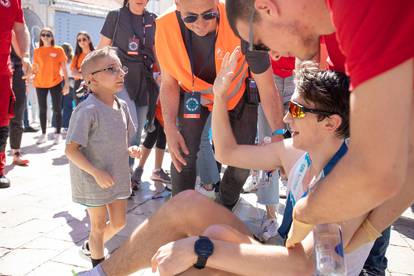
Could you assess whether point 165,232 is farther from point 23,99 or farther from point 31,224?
point 23,99

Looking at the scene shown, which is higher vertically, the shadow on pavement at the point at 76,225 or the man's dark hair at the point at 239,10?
the man's dark hair at the point at 239,10

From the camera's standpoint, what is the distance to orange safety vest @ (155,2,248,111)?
8.87 ft

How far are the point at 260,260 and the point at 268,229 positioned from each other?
1440 millimetres

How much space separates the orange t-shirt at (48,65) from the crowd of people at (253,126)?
3.08 meters

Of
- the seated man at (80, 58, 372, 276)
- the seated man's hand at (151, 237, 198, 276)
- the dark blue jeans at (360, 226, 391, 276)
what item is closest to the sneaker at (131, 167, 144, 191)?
the seated man at (80, 58, 372, 276)

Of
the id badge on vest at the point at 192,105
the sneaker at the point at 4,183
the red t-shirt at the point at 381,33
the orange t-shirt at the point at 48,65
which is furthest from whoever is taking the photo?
the orange t-shirt at the point at 48,65

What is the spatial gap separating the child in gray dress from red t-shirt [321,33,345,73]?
54.9 inches

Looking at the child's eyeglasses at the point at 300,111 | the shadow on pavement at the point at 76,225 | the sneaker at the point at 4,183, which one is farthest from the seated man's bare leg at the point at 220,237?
the sneaker at the point at 4,183

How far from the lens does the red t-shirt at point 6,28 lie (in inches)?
155

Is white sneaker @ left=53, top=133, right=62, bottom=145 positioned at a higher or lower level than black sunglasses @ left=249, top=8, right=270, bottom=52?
lower

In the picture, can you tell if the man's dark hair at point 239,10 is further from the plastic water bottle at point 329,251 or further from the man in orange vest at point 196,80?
the man in orange vest at point 196,80

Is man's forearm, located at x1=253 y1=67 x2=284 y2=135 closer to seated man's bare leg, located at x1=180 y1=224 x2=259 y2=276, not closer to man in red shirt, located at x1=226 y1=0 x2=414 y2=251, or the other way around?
seated man's bare leg, located at x1=180 y1=224 x2=259 y2=276

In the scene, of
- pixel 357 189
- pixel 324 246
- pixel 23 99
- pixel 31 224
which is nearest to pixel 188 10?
pixel 324 246

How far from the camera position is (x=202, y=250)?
1.73 meters
